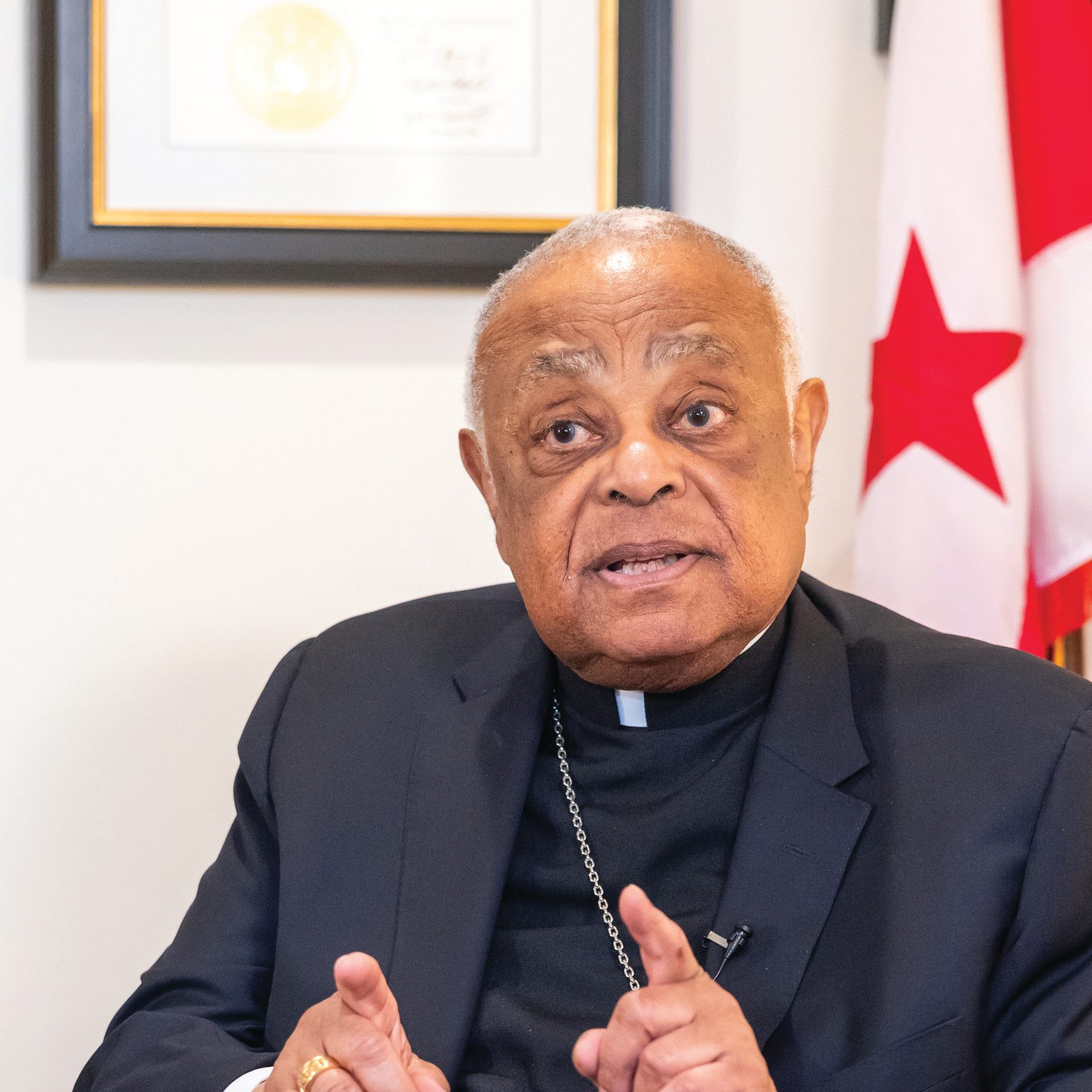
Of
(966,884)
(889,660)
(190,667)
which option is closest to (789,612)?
(889,660)

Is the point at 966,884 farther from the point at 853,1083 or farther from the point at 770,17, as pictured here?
the point at 770,17

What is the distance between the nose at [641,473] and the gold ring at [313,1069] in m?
0.67

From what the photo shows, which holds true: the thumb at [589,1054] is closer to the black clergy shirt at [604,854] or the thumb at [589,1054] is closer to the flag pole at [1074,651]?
the black clergy shirt at [604,854]

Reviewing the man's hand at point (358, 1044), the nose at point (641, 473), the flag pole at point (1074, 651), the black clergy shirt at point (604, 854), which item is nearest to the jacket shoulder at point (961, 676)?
the black clergy shirt at point (604, 854)

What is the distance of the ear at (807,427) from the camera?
67.9 inches

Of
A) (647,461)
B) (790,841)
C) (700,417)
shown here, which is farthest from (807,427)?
(790,841)

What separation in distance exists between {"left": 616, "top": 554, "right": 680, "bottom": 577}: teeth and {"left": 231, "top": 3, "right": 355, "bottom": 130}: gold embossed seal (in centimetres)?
111

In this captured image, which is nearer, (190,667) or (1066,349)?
(1066,349)

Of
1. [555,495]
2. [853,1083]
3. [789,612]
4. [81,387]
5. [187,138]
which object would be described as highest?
[187,138]

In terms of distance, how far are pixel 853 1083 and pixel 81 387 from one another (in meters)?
1.63

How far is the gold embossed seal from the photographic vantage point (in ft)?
7.31

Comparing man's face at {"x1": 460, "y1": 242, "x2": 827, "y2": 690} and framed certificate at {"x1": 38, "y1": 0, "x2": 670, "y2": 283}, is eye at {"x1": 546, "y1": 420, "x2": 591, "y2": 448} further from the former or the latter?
framed certificate at {"x1": 38, "y1": 0, "x2": 670, "y2": 283}

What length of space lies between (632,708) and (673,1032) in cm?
61

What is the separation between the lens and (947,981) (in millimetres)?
1417
